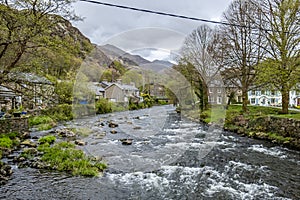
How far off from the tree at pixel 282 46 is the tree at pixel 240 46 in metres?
1.48

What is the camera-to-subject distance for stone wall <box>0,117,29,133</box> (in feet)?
44.5

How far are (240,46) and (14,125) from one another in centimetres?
1766

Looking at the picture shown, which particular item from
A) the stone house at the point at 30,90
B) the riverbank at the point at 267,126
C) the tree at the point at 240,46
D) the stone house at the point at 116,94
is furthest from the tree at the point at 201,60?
the stone house at the point at 30,90

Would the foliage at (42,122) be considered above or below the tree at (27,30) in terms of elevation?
below

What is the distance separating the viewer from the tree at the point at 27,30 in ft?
20.3

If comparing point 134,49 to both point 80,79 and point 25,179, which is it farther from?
point 80,79

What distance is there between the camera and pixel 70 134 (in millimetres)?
14953

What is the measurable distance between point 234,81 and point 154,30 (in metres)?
13.0

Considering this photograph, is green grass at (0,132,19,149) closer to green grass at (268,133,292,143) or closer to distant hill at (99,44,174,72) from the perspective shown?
distant hill at (99,44,174,72)

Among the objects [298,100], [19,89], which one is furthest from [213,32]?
[298,100]

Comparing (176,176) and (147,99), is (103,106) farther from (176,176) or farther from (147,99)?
(176,176)

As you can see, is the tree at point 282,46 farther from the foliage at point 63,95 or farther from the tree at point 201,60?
the foliage at point 63,95

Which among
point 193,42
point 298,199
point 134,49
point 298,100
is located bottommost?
point 298,199

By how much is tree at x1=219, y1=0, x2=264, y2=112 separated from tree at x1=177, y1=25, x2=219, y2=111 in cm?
153
